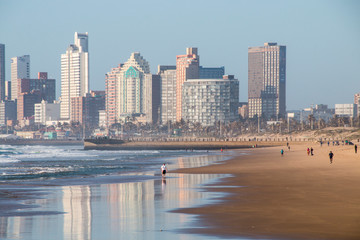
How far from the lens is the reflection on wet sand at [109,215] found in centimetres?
2102

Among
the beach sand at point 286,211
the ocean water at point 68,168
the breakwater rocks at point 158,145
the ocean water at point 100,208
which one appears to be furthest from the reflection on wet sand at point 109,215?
the breakwater rocks at point 158,145

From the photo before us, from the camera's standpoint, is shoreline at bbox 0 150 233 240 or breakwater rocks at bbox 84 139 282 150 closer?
shoreline at bbox 0 150 233 240

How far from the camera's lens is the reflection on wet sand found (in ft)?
68.9

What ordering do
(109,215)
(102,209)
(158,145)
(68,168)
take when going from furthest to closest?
1. (158,145)
2. (68,168)
3. (102,209)
4. (109,215)

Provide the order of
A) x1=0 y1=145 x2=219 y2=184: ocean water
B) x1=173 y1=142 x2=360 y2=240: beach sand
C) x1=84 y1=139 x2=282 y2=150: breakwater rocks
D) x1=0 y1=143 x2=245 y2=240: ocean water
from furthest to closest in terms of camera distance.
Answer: x1=84 y1=139 x2=282 y2=150: breakwater rocks
x1=0 y1=145 x2=219 y2=184: ocean water
x1=0 y1=143 x2=245 y2=240: ocean water
x1=173 y1=142 x2=360 y2=240: beach sand

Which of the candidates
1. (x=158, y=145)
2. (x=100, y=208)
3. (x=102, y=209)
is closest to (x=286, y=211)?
(x=102, y=209)

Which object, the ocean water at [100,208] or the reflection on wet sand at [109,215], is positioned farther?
the ocean water at [100,208]

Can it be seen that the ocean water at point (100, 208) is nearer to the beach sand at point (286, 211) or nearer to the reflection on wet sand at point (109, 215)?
the reflection on wet sand at point (109, 215)

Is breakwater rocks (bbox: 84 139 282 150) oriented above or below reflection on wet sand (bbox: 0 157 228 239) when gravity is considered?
below

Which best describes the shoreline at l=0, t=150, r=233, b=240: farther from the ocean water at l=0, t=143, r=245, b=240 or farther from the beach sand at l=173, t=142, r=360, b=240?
the beach sand at l=173, t=142, r=360, b=240

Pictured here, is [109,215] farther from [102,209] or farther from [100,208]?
[100,208]

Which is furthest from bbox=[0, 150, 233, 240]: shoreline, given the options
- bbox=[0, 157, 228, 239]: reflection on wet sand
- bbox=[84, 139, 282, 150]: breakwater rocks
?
bbox=[84, 139, 282, 150]: breakwater rocks

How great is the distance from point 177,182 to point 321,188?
11541mm

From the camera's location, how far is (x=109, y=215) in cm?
2539
